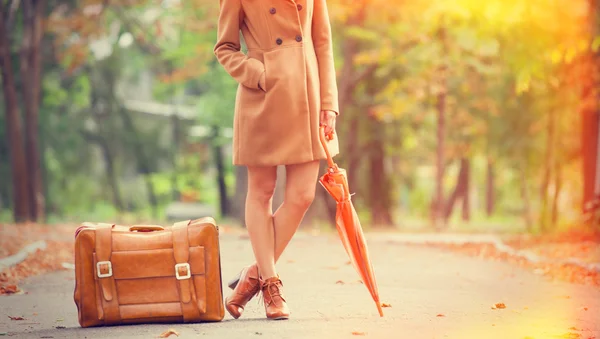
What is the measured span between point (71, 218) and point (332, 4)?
997 centimetres

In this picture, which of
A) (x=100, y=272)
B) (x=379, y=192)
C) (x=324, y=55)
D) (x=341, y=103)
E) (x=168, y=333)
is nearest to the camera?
(x=168, y=333)

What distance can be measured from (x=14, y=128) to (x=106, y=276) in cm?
1373

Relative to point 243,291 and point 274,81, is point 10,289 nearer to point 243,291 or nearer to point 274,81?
point 243,291

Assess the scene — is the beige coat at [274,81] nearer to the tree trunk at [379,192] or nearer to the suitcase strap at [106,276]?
the suitcase strap at [106,276]

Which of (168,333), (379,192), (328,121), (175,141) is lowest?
(379,192)

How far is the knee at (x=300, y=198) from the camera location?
223 inches

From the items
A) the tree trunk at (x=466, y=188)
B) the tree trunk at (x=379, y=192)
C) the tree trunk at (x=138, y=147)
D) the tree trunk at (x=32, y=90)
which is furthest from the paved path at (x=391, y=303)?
the tree trunk at (x=466, y=188)

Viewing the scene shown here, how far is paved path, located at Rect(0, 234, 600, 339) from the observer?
5293mm

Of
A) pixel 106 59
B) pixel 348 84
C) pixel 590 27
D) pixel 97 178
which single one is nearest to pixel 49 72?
pixel 106 59

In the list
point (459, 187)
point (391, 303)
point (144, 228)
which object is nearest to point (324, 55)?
point (144, 228)

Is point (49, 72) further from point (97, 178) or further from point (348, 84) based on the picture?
point (348, 84)

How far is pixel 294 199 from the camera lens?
18.6 ft

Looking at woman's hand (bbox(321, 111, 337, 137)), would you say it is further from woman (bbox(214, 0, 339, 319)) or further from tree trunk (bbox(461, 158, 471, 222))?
tree trunk (bbox(461, 158, 471, 222))

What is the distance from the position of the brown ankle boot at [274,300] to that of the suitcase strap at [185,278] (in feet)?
1.43
